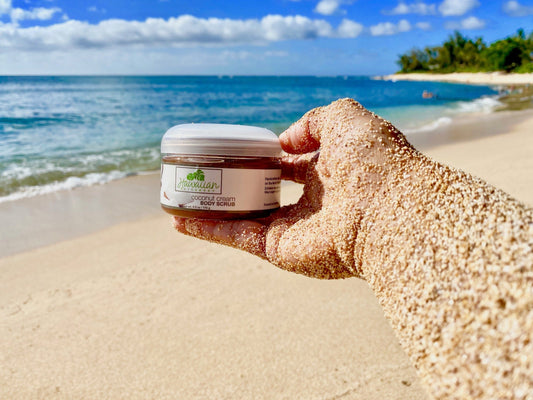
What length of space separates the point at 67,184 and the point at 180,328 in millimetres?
4982

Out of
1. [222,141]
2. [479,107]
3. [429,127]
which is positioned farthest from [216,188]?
[479,107]

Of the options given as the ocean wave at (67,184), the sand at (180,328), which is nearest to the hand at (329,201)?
the sand at (180,328)

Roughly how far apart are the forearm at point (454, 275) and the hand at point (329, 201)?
59 millimetres

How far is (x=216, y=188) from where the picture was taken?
1.62 m

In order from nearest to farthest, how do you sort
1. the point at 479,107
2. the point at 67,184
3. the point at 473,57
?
the point at 67,184, the point at 479,107, the point at 473,57

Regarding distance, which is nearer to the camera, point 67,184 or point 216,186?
point 216,186

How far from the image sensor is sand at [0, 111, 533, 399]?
2.47 m

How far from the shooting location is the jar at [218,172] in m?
1.62

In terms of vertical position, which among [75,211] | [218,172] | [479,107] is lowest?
[75,211]

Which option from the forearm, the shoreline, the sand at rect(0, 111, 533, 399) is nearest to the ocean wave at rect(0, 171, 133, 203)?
the shoreline

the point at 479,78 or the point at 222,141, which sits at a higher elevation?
the point at 479,78

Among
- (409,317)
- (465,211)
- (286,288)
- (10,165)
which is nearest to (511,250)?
(465,211)

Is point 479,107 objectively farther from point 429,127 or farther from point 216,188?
point 216,188

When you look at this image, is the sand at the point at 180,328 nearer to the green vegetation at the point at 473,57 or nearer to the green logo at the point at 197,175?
the green logo at the point at 197,175
